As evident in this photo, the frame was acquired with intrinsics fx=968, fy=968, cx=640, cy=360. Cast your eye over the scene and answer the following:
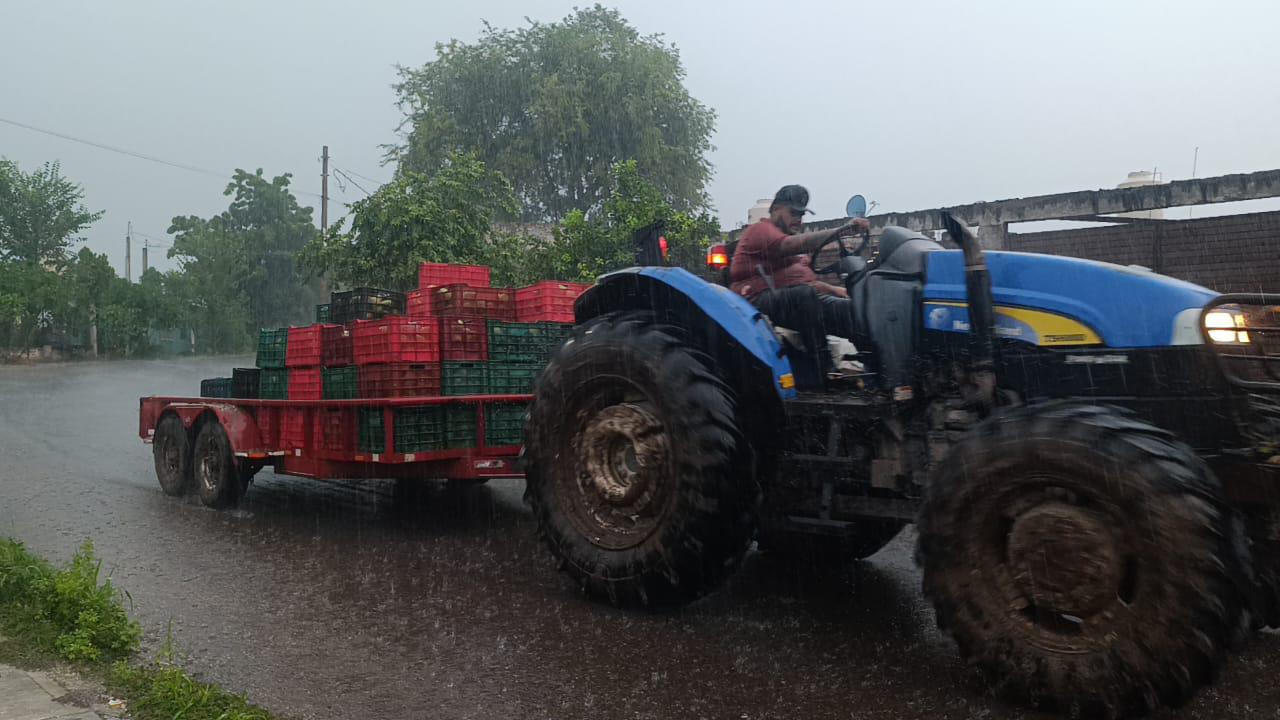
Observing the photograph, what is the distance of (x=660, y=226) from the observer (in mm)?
5949


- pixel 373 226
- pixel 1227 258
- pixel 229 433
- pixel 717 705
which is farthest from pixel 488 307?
pixel 373 226

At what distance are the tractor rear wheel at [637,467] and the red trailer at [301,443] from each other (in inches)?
76.1

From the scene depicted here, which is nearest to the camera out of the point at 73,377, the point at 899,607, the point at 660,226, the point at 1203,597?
the point at 1203,597

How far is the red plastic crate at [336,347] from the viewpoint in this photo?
778 cm

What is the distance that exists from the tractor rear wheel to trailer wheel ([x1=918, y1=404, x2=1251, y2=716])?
1063 millimetres

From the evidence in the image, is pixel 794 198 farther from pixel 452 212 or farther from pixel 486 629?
pixel 452 212

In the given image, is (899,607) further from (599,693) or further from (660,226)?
(660,226)

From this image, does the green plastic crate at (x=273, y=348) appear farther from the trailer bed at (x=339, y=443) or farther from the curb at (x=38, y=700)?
the curb at (x=38, y=700)

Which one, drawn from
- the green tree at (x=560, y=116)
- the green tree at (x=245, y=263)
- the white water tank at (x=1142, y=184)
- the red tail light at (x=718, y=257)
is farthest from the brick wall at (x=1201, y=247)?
the green tree at (x=245, y=263)

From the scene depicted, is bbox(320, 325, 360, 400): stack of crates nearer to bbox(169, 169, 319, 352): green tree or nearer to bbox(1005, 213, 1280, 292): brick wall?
bbox(1005, 213, 1280, 292): brick wall

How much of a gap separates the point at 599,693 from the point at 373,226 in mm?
15728

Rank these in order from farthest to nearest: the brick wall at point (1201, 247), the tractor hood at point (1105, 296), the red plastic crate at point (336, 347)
→ 1. the brick wall at point (1201, 247)
2. the red plastic crate at point (336, 347)
3. the tractor hood at point (1105, 296)

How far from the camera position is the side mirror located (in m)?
5.25

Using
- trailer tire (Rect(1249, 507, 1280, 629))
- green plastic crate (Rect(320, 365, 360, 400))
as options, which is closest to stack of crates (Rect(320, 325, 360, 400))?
green plastic crate (Rect(320, 365, 360, 400))
